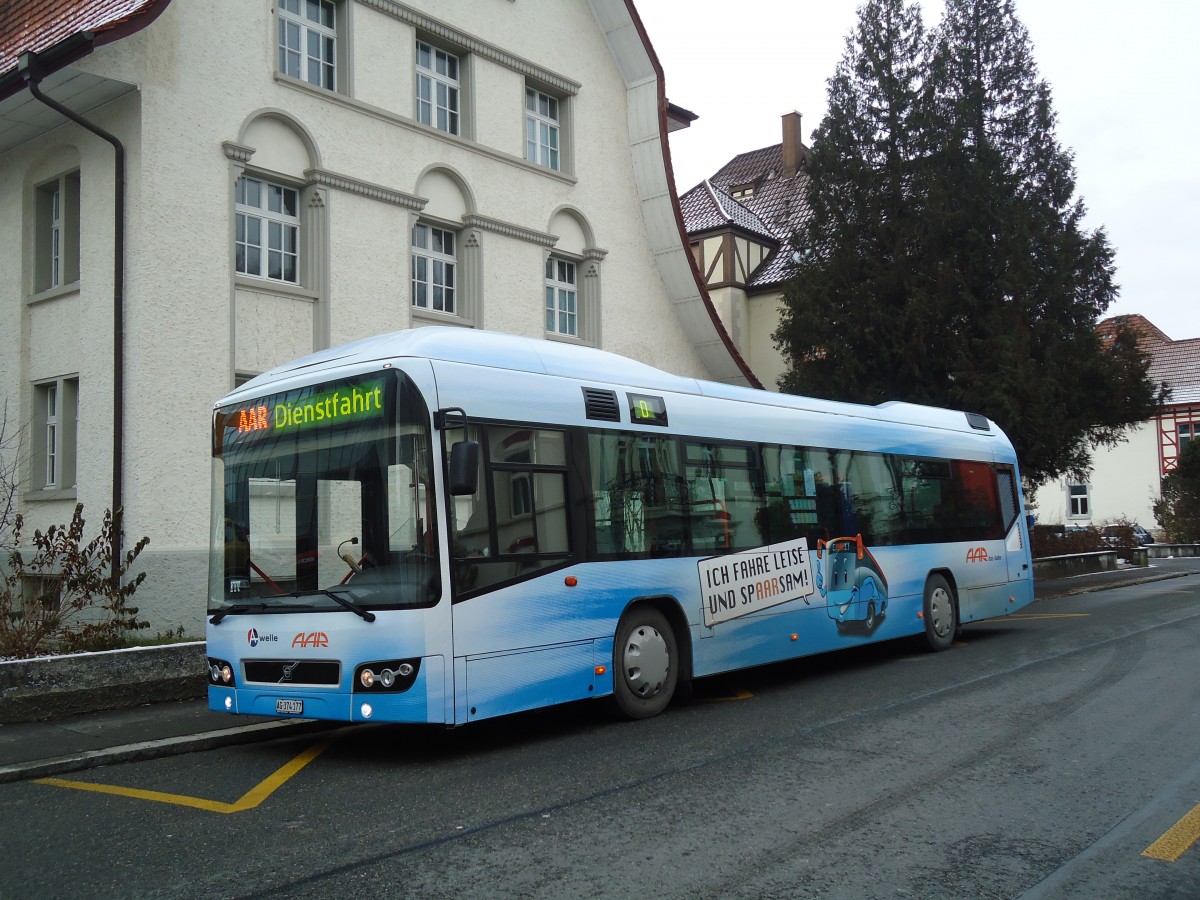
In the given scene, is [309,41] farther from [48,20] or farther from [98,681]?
[98,681]

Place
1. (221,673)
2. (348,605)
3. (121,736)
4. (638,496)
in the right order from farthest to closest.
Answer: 1. (638,496)
2. (121,736)
3. (221,673)
4. (348,605)

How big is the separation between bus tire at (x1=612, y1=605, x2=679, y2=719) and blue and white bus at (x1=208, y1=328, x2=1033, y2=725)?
0.02 metres

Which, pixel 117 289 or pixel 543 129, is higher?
pixel 543 129

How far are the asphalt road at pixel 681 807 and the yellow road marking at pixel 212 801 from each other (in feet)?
0.10

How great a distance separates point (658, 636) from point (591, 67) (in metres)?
14.4

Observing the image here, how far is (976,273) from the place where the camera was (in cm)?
2125

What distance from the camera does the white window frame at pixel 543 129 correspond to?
64.7ft

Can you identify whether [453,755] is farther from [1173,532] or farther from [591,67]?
[1173,532]

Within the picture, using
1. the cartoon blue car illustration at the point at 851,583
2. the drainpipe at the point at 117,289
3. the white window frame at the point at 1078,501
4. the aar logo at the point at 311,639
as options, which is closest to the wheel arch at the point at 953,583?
the cartoon blue car illustration at the point at 851,583

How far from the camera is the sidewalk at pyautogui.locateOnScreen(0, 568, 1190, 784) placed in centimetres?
803

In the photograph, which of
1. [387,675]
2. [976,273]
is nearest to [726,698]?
[387,675]

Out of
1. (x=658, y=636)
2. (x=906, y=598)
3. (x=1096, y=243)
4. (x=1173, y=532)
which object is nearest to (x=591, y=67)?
(x=1096, y=243)

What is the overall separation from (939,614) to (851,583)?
238cm

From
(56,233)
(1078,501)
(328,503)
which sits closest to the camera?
(328,503)
